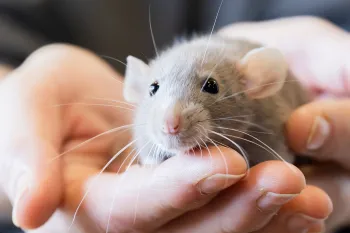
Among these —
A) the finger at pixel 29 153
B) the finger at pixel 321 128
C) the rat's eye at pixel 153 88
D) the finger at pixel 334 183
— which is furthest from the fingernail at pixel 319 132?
the finger at pixel 29 153

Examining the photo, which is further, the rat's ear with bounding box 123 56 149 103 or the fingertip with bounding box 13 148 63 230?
the rat's ear with bounding box 123 56 149 103

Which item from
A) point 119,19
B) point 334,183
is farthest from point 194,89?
point 119,19

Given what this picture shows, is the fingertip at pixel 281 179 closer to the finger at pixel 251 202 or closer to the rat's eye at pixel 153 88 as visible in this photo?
the finger at pixel 251 202

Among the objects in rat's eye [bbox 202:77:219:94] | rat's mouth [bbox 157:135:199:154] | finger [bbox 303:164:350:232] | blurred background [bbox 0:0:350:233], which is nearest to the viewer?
rat's mouth [bbox 157:135:199:154]

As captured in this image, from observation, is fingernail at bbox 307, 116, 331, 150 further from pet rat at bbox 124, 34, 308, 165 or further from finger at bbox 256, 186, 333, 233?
finger at bbox 256, 186, 333, 233

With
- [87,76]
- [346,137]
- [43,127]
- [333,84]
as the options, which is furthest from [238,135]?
[87,76]

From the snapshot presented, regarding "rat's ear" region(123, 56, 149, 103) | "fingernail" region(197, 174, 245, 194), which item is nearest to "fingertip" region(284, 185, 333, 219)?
"fingernail" region(197, 174, 245, 194)
